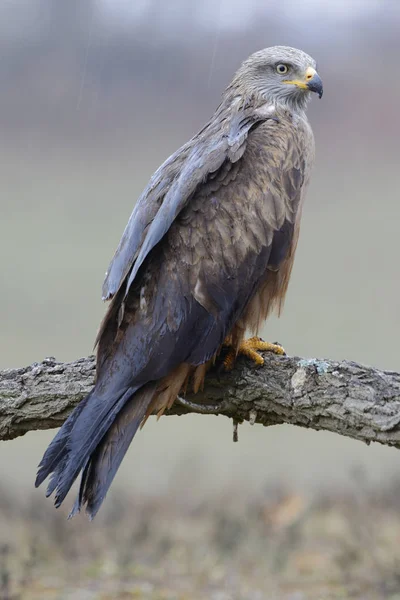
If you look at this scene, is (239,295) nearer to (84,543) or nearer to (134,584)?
(134,584)

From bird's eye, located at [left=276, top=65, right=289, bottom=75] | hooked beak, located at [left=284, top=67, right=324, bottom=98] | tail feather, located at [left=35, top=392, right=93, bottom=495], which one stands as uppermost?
bird's eye, located at [left=276, top=65, right=289, bottom=75]

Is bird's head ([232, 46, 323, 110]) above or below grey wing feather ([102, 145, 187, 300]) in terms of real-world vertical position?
above

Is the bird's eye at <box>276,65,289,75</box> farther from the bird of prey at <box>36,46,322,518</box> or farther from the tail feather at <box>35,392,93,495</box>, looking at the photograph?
the tail feather at <box>35,392,93,495</box>

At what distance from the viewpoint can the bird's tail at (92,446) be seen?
296cm

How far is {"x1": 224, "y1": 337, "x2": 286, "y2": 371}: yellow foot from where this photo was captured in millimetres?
3350

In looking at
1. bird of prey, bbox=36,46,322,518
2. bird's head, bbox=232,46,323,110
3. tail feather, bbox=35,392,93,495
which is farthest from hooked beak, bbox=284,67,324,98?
tail feather, bbox=35,392,93,495

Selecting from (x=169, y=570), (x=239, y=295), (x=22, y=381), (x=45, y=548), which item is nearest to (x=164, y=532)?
(x=169, y=570)

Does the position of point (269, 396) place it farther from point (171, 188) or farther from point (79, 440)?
point (171, 188)

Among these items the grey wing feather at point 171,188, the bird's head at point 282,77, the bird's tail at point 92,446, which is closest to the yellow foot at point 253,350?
Answer: the bird's tail at point 92,446

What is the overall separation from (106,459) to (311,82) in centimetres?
219

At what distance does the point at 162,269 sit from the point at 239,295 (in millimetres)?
359

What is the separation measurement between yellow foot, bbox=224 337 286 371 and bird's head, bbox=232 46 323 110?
50.9 inches

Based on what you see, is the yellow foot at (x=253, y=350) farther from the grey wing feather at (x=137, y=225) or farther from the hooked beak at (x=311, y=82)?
the hooked beak at (x=311, y=82)

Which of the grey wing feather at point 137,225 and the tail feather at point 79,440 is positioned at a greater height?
the grey wing feather at point 137,225
